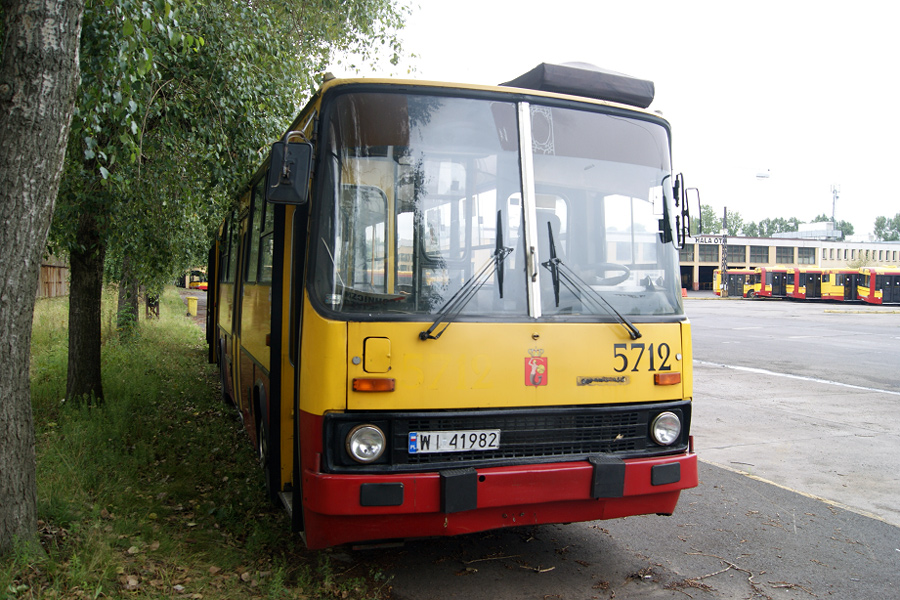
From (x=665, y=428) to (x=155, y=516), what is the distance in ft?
11.2

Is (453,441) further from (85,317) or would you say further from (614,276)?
(85,317)

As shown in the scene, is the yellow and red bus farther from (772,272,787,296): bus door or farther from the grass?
(772,272,787,296): bus door

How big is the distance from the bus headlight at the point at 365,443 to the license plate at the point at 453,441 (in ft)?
0.55

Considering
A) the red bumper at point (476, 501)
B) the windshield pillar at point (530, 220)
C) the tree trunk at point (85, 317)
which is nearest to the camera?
the red bumper at point (476, 501)

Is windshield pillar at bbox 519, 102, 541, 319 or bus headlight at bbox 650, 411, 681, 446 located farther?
bus headlight at bbox 650, 411, 681, 446

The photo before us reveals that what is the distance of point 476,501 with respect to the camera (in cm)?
391

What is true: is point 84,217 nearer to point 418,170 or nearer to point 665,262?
point 418,170

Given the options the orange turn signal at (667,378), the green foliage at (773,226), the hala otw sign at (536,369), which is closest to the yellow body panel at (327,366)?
the hala otw sign at (536,369)

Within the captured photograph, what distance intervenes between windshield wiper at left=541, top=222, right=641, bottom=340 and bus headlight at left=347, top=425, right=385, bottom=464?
1235mm

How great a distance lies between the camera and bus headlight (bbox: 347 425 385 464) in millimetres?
3893

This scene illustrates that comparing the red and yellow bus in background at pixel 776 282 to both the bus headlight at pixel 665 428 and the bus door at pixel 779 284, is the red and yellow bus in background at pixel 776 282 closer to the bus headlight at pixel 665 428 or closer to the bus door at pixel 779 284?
the bus door at pixel 779 284

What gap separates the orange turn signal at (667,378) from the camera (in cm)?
A: 442

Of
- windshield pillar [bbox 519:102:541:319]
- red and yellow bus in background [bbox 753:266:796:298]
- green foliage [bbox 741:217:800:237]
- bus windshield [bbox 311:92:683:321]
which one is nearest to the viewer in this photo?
bus windshield [bbox 311:92:683:321]

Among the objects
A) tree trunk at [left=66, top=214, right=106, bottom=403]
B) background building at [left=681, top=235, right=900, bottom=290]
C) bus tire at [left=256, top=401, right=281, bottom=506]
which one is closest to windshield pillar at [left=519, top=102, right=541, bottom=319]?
bus tire at [left=256, top=401, right=281, bottom=506]
